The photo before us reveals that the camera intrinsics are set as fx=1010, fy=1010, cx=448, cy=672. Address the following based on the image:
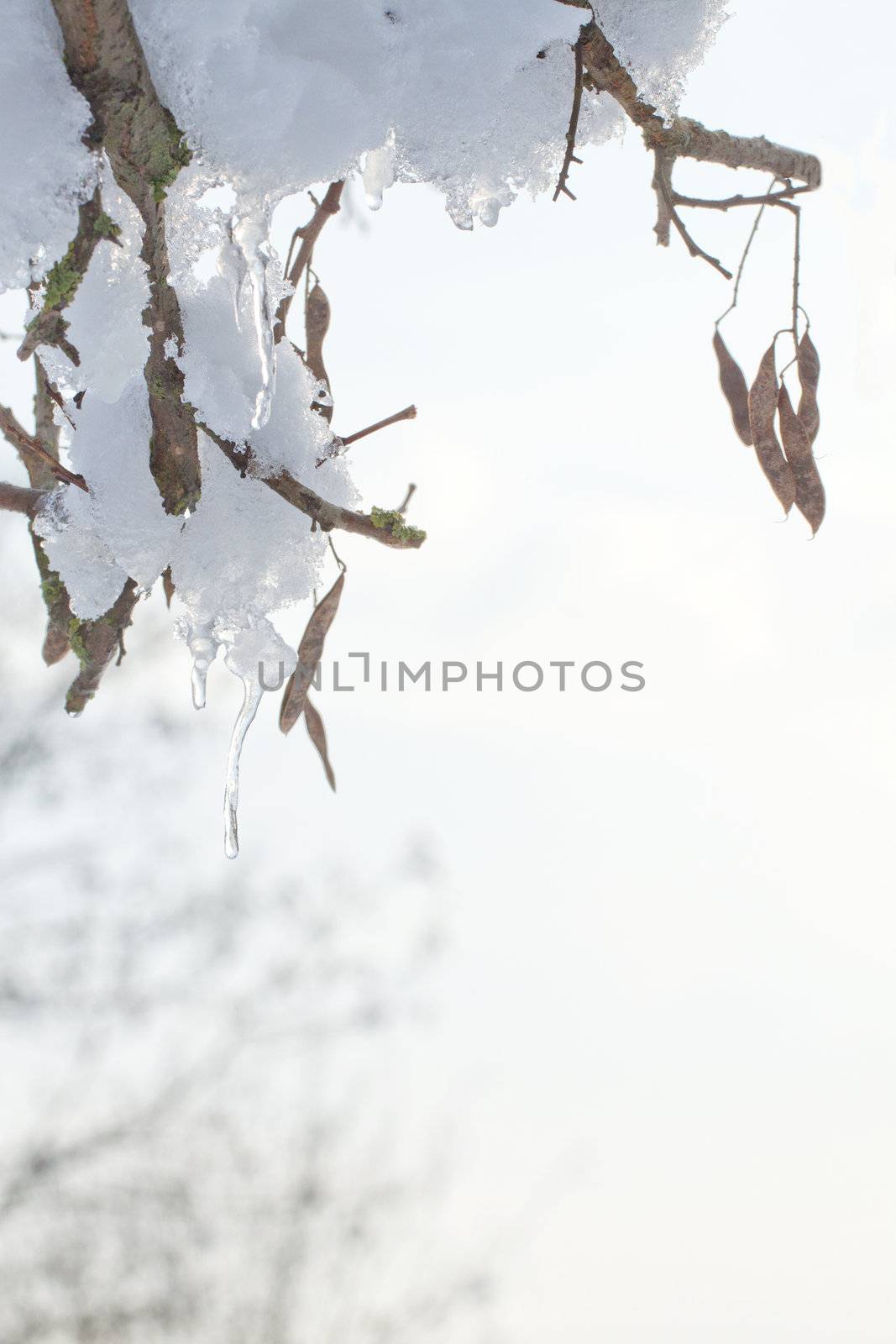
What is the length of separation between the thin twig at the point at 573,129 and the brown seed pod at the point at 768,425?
26cm

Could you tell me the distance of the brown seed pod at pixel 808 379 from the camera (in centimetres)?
92

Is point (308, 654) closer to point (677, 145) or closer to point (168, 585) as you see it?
point (168, 585)

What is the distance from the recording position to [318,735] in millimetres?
883

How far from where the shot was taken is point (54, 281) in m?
0.63

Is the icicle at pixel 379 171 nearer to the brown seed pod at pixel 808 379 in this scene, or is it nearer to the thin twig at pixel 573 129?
the thin twig at pixel 573 129

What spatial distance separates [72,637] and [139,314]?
10.8 inches

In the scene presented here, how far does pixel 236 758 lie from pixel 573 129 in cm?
54

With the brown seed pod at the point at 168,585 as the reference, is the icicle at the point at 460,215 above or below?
above

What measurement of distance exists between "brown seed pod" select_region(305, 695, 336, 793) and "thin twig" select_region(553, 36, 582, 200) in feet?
1.51

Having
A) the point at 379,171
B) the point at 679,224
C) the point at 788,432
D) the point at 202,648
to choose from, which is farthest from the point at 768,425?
the point at 202,648

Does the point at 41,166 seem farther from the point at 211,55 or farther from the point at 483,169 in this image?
the point at 483,169

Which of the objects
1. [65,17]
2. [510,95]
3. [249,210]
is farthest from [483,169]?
[65,17]

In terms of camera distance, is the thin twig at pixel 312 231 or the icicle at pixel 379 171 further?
the thin twig at pixel 312 231

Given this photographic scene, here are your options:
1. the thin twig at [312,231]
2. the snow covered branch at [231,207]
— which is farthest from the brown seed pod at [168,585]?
the thin twig at [312,231]
